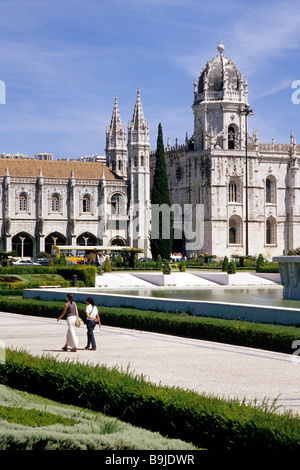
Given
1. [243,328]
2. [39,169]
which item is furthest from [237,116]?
[243,328]

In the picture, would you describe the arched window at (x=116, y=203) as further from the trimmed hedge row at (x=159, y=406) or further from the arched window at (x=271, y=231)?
the trimmed hedge row at (x=159, y=406)

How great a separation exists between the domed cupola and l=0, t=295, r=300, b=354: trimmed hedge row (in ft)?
167

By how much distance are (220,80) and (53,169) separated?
18480mm

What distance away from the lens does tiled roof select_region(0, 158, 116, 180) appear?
71.1 metres

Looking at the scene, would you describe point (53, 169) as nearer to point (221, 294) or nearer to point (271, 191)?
point (271, 191)

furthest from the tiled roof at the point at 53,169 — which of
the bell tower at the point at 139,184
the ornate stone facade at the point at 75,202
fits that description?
the bell tower at the point at 139,184

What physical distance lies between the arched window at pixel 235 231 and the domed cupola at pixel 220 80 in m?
11.8

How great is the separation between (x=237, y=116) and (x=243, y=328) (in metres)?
56.7

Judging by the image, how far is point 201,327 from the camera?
58.3 feet

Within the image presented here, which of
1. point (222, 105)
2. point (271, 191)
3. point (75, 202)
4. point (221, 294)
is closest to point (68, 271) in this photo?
point (221, 294)

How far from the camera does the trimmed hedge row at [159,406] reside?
7.55m
